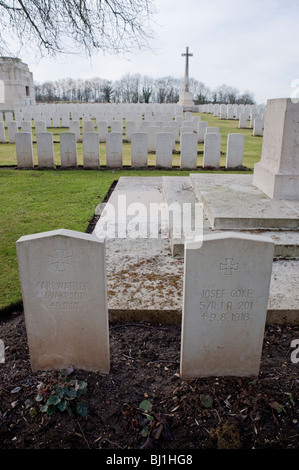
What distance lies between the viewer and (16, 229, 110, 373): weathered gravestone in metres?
2.26

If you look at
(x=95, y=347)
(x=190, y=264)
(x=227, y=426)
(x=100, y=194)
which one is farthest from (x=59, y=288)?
(x=100, y=194)

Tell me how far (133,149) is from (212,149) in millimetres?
2153

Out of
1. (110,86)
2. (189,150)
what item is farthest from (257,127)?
(110,86)

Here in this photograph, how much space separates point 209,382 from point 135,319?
0.86 m

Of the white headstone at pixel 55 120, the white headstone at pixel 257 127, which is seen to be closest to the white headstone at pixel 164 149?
the white headstone at pixel 257 127

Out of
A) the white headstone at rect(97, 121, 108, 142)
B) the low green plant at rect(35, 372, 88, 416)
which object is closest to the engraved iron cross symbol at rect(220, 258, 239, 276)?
the low green plant at rect(35, 372, 88, 416)

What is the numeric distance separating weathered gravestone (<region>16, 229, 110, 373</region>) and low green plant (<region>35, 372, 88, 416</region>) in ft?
0.69

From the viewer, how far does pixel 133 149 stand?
9.73 m

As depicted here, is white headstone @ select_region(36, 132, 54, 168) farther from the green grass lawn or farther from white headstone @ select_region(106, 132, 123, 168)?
white headstone @ select_region(106, 132, 123, 168)

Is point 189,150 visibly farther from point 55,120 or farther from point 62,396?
point 55,120

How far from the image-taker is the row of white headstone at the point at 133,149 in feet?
31.3
